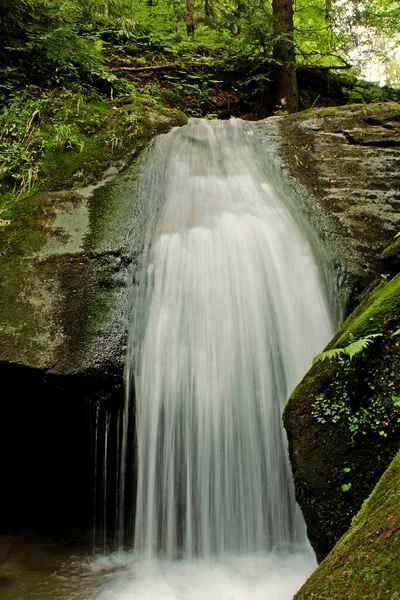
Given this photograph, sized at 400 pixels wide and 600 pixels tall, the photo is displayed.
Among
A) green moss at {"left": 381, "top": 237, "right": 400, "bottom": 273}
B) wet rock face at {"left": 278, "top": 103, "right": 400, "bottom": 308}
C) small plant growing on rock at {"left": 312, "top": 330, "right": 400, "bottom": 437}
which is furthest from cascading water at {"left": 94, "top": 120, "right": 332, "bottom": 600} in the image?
small plant growing on rock at {"left": 312, "top": 330, "right": 400, "bottom": 437}

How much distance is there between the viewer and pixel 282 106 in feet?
29.9

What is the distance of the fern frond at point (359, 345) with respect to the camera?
99.6 inches

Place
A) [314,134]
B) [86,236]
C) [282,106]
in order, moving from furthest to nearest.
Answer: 1. [282,106]
2. [314,134]
3. [86,236]

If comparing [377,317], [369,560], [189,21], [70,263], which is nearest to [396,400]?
[377,317]

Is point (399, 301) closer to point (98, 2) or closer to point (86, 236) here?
point (86, 236)

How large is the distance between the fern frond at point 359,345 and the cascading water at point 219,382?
1396mm

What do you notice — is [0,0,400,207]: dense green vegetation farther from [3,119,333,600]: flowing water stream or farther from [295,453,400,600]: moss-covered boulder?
[295,453,400,600]: moss-covered boulder

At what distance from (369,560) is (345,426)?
114 centimetres

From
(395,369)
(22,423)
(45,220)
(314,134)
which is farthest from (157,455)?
(314,134)

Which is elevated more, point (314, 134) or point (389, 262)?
point (314, 134)

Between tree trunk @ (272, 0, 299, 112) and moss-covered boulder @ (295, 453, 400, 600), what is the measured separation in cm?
871

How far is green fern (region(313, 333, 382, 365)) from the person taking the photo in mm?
2543

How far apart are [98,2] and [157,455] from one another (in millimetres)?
6432

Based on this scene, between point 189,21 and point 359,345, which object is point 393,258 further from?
point 189,21
